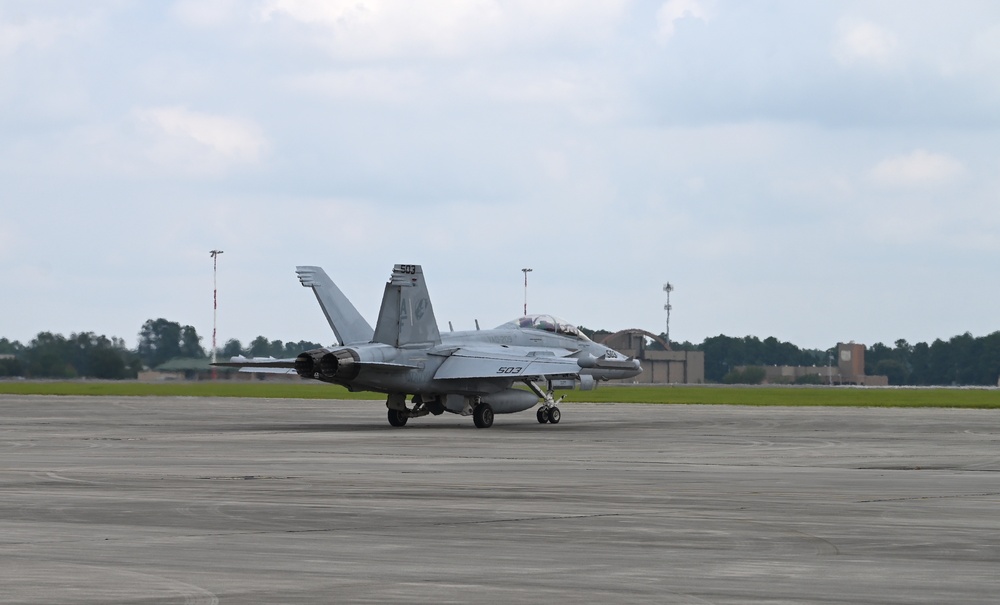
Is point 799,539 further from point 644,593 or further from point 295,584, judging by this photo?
point 295,584

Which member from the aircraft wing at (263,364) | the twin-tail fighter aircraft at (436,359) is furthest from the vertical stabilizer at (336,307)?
the aircraft wing at (263,364)

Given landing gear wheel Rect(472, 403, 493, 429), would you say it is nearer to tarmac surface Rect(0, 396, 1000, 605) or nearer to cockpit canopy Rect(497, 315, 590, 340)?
cockpit canopy Rect(497, 315, 590, 340)

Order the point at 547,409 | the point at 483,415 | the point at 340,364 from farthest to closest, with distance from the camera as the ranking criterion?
1. the point at 547,409
2. the point at 483,415
3. the point at 340,364

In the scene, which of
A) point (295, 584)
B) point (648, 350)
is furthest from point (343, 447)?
point (648, 350)

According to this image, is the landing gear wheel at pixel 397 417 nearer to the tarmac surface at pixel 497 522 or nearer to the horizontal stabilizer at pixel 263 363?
the horizontal stabilizer at pixel 263 363

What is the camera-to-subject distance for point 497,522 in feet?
49.6

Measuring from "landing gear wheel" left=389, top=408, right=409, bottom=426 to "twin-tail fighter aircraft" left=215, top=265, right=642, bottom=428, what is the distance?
28 millimetres

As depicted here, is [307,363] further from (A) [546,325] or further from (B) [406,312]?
(A) [546,325]

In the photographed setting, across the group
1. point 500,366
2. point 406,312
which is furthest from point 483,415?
point 406,312

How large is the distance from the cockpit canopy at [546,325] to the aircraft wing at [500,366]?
261 centimetres

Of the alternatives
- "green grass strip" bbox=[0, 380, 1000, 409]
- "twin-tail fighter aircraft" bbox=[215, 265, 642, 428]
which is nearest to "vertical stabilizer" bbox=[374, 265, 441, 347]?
"twin-tail fighter aircraft" bbox=[215, 265, 642, 428]

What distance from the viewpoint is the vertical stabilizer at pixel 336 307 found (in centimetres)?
4341

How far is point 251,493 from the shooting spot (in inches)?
728

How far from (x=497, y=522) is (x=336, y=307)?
29.0 metres
